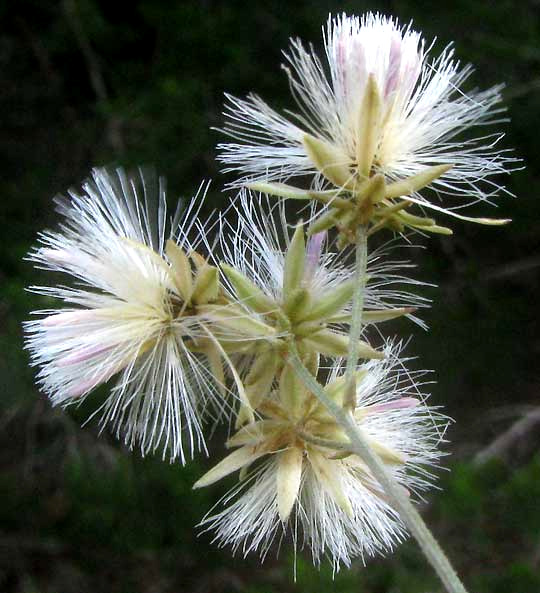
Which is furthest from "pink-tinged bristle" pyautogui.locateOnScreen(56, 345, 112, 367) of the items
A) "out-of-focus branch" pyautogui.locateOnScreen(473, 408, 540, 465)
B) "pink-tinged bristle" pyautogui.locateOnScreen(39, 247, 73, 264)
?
"out-of-focus branch" pyautogui.locateOnScreen(473, 408, 540, 465)

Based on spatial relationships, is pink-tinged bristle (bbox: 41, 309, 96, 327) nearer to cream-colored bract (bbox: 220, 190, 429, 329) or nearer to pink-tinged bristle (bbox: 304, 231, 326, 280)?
cream-colored bract (bbox: 220, 190, 429, 329)

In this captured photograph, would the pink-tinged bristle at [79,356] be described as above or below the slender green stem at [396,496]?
above

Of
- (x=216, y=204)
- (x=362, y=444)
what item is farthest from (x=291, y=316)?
(x=216, y=204)

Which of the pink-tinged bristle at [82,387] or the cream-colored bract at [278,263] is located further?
the cream-colored bract at [278,263]

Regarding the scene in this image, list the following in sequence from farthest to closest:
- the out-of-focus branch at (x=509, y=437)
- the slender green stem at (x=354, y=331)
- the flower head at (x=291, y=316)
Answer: the out-of-focus branch at (x=509, y=437)
the flower head at (x=291, y=316)
the slender green stem at (x=354, y=331)

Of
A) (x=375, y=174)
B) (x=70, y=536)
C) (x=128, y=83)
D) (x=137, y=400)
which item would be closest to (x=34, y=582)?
(x=70, y=536)

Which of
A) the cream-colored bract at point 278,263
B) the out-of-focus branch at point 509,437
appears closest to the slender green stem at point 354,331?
the cream-colored bract at point 278,263

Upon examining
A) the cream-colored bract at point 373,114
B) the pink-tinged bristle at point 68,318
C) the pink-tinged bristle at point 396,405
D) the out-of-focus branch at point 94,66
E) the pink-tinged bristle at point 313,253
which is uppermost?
the out-of-focus branch at point 94,66

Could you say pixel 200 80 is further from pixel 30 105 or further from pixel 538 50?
pixel 538 50

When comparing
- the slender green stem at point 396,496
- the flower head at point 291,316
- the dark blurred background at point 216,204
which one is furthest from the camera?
the dark blurred background at point 216,204

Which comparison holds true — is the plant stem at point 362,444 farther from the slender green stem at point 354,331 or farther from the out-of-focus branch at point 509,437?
the out-of-focus branch at point 509,437
